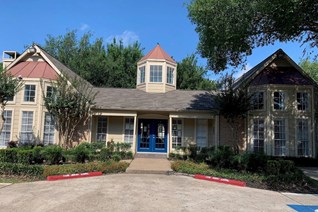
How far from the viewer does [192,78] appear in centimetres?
3141

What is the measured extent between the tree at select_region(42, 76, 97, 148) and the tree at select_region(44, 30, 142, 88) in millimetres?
12843

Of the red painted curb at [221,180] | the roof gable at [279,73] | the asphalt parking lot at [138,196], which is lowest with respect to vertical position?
the asphalt parking lot at [138,196]

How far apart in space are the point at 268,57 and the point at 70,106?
1324 cm

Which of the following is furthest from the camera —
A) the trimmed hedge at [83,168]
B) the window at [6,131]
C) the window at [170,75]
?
the window at [170,75]

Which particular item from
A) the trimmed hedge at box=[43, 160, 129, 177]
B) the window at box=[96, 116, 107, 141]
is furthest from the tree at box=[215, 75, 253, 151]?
the window at box=[96, 116, 107, 141]

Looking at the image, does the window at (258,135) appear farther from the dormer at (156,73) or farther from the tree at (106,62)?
the tree at (106,62)

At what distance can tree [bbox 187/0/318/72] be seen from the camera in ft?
34.1

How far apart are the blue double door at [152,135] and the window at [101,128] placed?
93.7 inches

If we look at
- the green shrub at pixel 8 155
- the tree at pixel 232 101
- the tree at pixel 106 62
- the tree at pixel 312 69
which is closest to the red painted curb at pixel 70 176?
the green shrub at pixel 8 155

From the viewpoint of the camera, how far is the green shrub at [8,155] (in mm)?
11992

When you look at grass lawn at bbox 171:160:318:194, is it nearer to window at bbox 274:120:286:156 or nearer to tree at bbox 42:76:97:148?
window at bbox 274:120:286:156

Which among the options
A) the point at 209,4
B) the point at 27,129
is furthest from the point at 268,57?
the point at 27,129

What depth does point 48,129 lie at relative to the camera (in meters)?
16.4

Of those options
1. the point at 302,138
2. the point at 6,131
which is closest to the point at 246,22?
the point at 302,138
